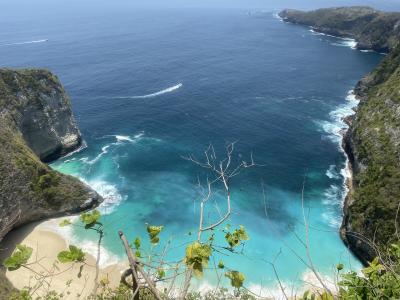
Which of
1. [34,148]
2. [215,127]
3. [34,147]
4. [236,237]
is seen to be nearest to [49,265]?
[34,148]

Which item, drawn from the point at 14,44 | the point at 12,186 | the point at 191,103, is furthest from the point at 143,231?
the point at 14,44

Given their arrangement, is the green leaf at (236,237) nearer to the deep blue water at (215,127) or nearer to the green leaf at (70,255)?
the green leaf at (70,255)

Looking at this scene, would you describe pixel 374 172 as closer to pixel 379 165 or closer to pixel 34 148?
pixel 379 165

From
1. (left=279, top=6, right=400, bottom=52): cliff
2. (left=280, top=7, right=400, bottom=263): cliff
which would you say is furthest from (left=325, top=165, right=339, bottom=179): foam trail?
(left=279, top=6, right=400, bottom=52): cliff

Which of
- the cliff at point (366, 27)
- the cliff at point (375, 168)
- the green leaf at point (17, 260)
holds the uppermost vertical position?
the green leaf at point (17, 260)

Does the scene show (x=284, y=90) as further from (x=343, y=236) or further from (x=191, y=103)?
(x=343, y=236)

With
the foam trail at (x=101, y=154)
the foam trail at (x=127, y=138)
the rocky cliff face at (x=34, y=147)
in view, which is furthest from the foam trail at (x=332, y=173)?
the foam trail at (x=101, y=154)

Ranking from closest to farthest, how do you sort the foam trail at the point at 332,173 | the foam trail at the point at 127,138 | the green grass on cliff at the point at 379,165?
the green grass on cliff at the point at 379,165
the foam trail at the point at 332,173
the foam trail at the point at 127,138
